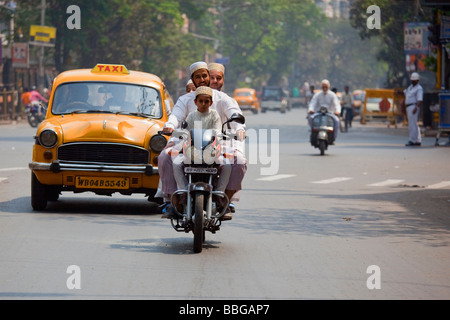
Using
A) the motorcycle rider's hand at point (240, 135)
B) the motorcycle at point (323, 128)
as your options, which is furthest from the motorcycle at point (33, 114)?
the motorcycle rider's hand at point (240, 135)

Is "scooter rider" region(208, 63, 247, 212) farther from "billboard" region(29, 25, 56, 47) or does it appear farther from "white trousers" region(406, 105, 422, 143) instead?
"billboard" region(29, 25, 56, 47)

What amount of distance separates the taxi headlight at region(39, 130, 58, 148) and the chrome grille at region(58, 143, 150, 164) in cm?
12

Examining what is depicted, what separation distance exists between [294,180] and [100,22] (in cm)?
4382

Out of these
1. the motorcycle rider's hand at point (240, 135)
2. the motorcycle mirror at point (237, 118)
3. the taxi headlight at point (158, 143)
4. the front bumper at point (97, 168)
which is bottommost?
the front bumper at point (97, 168)

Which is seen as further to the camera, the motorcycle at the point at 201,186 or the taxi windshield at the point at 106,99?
the taxi windshield at the point at 106,99

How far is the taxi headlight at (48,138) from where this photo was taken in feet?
47.4

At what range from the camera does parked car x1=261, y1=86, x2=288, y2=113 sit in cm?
9466

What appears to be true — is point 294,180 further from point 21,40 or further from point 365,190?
point 21,40

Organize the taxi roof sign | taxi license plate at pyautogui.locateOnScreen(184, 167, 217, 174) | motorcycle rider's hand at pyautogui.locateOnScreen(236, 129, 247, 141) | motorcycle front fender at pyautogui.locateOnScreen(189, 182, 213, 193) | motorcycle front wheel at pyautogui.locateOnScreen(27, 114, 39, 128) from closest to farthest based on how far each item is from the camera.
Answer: motorcycle front fender at pyautogui.locateOnScreen(189, 182, 213, 193)
taxi license plate at pyautogui.locateOnScreen(184, 167, 217, 174)
motorcycle rider's hand at pyautogui.locateOnScreen(236, 129, 247, 141)
the taxi roof sign
motorcycle front wheel at pyautogui.locateOnScreen(27, 114, 39, 128)

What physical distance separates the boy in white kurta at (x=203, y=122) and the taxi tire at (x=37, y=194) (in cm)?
370

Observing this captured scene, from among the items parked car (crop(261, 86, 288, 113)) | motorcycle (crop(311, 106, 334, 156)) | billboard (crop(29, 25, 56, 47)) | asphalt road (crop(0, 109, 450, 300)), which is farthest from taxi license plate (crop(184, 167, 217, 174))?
parked car (crop(261, 86, 288, 113))

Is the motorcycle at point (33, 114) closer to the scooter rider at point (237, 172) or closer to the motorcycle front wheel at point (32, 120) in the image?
the motorcycle front wheel at point (32, 120)

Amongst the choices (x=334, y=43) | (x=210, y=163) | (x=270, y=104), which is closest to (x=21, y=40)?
(x=270, y=104)
